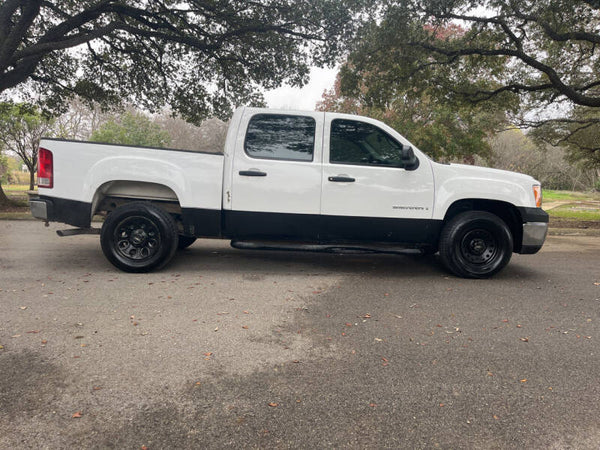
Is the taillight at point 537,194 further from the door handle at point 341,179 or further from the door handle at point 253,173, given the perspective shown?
the door handle at point 253,173

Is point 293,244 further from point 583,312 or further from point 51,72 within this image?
point 51,72

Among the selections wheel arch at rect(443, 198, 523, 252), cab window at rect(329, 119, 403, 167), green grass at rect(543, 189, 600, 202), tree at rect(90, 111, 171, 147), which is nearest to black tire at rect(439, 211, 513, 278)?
wheel arch at rect(443, 198, 523, 252)

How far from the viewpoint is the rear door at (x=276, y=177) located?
4.87m

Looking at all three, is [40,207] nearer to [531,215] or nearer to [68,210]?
[68,210]

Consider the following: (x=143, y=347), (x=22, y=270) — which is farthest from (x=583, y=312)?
(x=22, y=270)

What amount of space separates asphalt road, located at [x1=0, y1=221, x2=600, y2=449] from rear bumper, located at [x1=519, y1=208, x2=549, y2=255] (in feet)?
1.69

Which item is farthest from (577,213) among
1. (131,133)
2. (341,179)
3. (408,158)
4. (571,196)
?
(131,133)

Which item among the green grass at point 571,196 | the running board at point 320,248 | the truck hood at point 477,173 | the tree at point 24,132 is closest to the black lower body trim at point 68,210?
the running board at point 320,248

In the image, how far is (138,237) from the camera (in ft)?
16.2

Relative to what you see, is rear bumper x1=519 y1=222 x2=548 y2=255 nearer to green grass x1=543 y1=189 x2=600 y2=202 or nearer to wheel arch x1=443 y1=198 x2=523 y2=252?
wheel arch x1=443 y1=198 x2=523 y2=252

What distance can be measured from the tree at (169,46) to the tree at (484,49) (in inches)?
49.7

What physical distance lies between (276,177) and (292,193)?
0.29 metres

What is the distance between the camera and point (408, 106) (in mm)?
17875

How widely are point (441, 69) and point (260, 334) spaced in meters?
12.0
